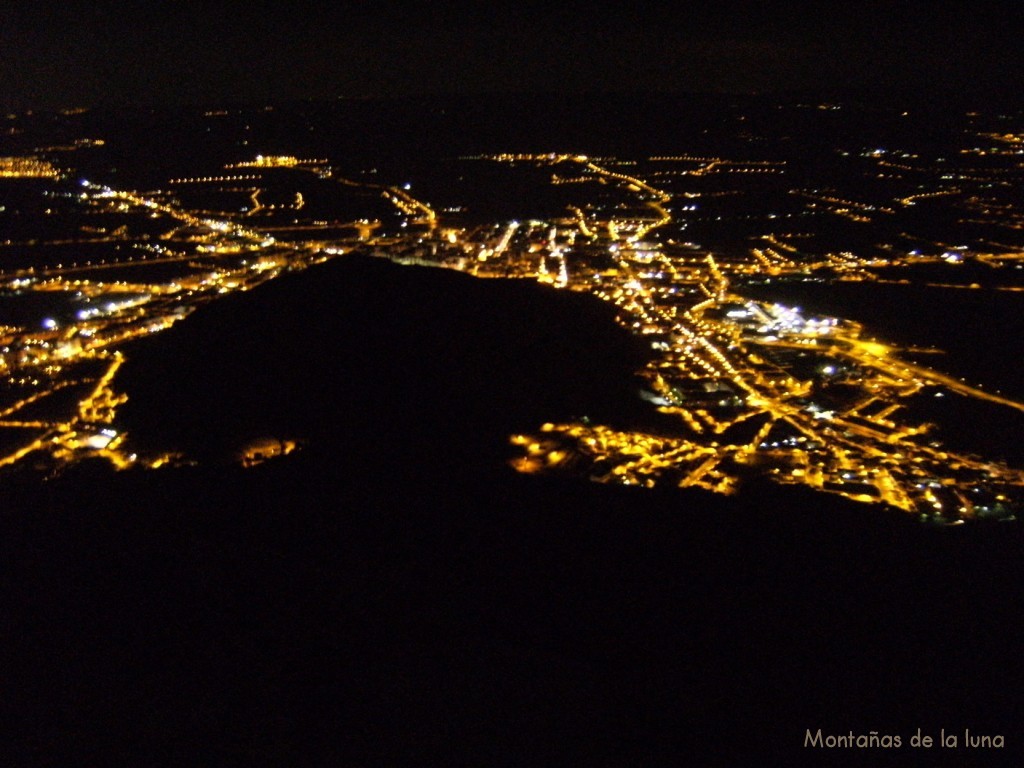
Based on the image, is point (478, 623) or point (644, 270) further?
point (644, 270)

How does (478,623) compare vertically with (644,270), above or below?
above

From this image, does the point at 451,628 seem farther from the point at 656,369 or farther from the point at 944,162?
the point at 944,162

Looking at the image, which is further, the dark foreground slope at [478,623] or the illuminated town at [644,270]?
the illuminated town at [644,270]

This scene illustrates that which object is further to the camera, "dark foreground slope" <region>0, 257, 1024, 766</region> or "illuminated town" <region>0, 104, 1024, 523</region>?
"illuminated town" <region>0, 104, 1024, 523</region>

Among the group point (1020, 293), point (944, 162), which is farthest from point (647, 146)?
point (1020, 293)
